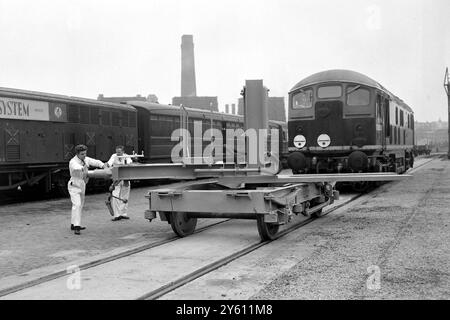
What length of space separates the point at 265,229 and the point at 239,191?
690 millimetres

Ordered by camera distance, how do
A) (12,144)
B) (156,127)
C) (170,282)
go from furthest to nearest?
(156,127) < (12,144) < (170,282)

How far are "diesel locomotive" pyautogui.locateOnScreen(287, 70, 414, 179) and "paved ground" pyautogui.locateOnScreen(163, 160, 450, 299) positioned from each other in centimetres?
528

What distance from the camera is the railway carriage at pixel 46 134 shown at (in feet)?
45.8

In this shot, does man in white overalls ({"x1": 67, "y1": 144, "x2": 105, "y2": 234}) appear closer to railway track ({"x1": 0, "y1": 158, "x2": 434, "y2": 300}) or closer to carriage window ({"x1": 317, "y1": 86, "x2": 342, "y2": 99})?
railway track ({"x1": 0, "y1": 158, "x2": 434, "y2": 300})

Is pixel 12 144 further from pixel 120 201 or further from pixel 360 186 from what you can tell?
pixel 360 186

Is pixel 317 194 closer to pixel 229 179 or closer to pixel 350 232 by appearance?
pixel 350 232

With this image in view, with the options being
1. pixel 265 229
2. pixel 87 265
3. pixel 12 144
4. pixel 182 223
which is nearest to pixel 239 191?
pixel 265 229

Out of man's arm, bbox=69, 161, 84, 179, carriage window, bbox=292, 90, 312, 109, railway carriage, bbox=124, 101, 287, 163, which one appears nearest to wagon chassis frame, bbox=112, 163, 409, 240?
man's arm, bbox=69, 161, 84, 179

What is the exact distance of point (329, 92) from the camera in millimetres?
15711

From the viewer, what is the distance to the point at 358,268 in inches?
237

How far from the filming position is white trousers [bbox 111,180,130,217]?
35.1 feet

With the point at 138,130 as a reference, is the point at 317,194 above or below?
below
